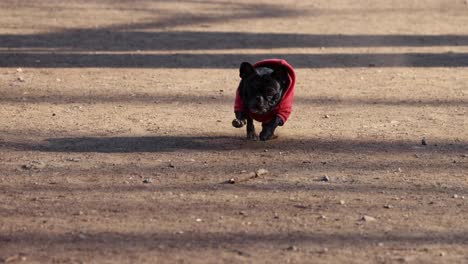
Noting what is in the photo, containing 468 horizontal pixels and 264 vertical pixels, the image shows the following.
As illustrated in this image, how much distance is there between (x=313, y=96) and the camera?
11516mm

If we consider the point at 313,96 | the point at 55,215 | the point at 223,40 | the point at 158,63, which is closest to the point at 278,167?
the point at 55,215

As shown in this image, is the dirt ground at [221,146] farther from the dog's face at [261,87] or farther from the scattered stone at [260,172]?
the dog's face at [261,87]

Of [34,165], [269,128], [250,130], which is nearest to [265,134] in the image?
[269,128]

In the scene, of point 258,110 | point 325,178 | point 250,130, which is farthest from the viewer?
point 250,130

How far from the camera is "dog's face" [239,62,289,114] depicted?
8.93 m

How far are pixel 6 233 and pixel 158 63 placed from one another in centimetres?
702

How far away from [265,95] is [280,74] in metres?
0.24

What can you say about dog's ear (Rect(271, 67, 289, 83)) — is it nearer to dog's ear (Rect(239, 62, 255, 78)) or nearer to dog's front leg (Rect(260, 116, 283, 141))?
dog's ear (Rect(239, 62, 255, 78))

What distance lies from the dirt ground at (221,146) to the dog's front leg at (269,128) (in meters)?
0.10

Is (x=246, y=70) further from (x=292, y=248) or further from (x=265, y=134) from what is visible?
(x=292, y=248)

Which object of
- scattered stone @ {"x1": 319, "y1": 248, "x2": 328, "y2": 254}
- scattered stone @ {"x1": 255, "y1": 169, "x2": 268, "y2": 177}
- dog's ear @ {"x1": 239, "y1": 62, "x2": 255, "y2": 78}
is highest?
dog's ear @ {"x1": 239, "y1": 62, "x2": 255, "y2": 78}

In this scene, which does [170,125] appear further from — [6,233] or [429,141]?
[6,233]

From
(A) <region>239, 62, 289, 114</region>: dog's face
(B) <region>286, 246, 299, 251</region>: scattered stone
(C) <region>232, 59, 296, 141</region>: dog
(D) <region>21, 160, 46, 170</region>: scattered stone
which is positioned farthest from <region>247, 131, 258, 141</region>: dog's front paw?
(B) <region>286, 246, 299, 251</region>: scattered stone

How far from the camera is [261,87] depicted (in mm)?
8938
